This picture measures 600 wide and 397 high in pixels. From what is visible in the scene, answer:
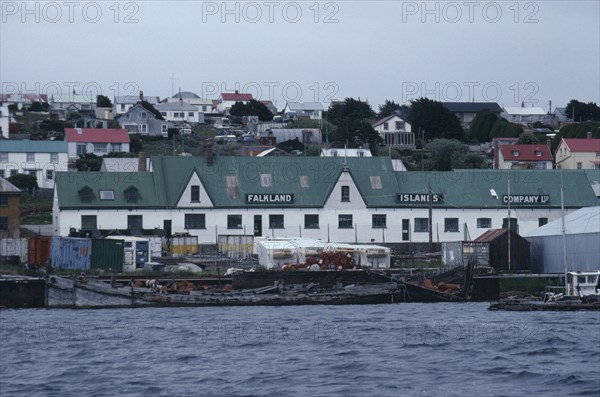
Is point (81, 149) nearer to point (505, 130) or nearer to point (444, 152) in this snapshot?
point (444, 152)

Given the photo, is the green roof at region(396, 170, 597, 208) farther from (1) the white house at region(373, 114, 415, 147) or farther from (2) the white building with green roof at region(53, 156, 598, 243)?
(1) the white house at region(373, 114, 415, 147)

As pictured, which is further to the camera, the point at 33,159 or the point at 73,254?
the point at 33,159

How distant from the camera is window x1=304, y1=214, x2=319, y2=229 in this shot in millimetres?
79250

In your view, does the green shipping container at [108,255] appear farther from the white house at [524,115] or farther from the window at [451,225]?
the white house at [524,115]

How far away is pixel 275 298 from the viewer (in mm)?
60594

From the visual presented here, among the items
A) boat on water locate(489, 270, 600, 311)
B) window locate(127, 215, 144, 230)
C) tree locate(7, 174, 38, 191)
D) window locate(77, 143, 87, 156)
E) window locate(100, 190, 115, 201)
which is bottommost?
boat on water locate(489, 270, 600, 311)

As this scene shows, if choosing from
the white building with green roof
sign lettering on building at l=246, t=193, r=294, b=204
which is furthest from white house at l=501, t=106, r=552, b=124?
sign lettering on building at l=246, t=193, r=294, b=204

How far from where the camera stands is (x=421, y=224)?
261ft

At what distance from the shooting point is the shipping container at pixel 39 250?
6775 centimetres

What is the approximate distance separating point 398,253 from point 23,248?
2154cm

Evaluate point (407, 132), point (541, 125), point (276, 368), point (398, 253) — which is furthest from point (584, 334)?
point (541, 125)

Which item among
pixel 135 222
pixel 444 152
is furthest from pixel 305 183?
pixel 444 152

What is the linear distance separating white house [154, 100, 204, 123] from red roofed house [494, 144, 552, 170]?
62711mm

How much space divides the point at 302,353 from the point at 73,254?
29.0 m
